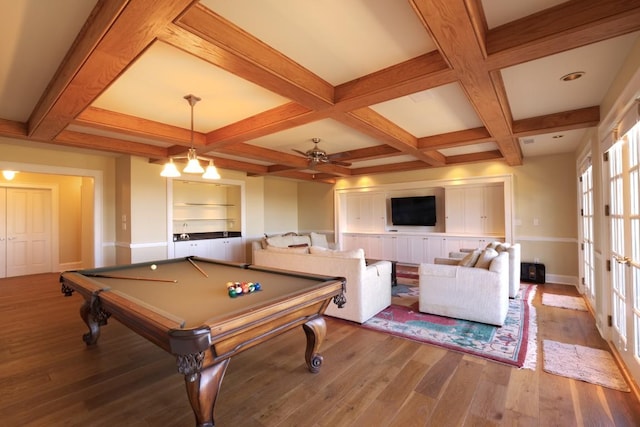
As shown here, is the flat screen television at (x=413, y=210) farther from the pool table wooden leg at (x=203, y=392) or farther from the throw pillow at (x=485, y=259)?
the pool table wooden leg at (x=203, y=392)

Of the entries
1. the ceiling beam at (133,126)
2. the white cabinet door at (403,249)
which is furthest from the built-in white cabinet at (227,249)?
the white cabinet door at (403,249)

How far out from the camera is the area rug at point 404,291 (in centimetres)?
467

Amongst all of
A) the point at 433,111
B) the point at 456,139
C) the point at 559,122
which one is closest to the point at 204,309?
the point at 433,111

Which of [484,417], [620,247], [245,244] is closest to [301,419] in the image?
[484,417]

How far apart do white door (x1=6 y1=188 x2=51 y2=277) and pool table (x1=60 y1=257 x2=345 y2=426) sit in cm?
555

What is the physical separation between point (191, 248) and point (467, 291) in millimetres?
5186

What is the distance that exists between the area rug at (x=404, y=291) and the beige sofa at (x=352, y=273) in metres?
0.69

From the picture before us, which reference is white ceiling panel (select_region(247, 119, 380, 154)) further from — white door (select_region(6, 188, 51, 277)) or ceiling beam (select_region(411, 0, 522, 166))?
white door (select_region(6, 188, 51, 277))

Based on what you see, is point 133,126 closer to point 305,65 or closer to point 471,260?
point 305,65

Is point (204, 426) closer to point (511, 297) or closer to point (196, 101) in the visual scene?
point (196, 101)

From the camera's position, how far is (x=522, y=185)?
5781mm

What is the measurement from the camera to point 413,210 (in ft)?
24.2

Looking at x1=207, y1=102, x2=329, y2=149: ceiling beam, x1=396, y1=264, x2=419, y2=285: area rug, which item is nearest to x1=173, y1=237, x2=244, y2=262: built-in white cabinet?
x1=207, y1=102, x2=329, y2=149: ceiling beam

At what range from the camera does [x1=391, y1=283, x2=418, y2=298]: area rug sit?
15.3ft
